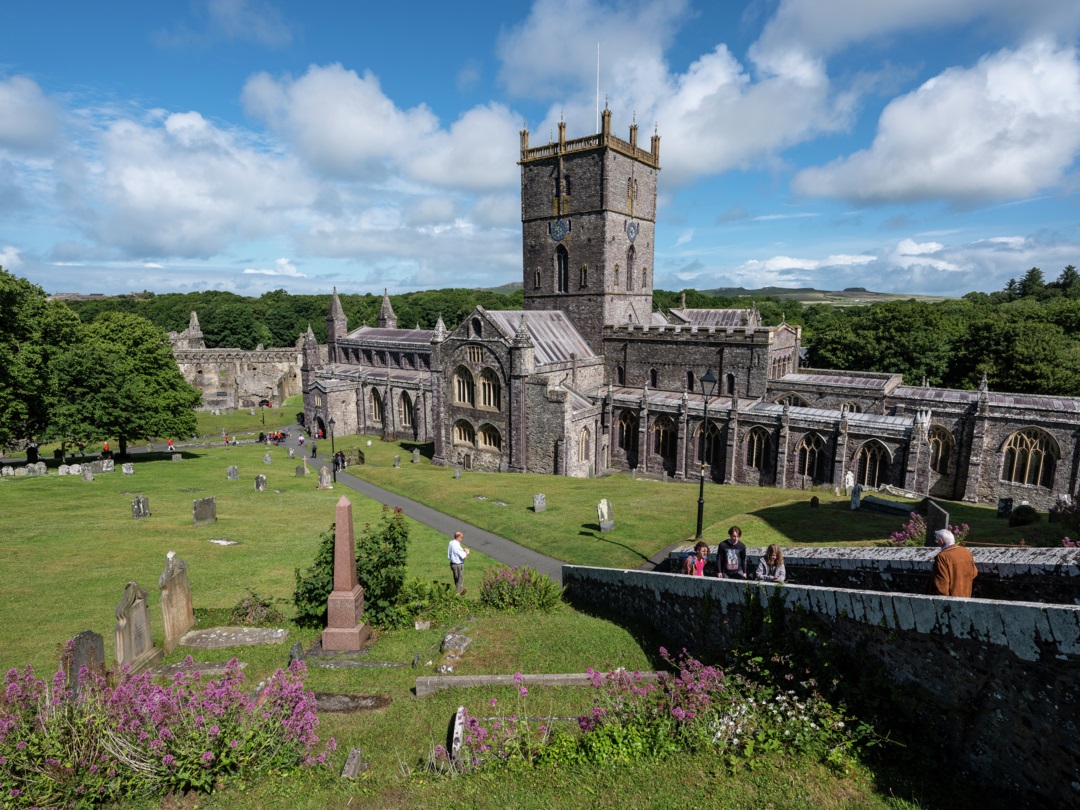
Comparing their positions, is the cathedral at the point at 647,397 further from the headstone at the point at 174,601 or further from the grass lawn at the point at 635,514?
the headstone at the point at 174,601

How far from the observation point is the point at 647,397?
36.0m

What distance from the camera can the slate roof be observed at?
35.7 meters

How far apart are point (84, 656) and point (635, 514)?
19.0m

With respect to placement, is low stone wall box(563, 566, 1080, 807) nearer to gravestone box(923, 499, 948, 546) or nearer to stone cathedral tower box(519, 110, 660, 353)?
gravestone box(923, 499, 948, 546)

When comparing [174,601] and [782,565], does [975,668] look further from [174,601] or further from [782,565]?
[174,601]

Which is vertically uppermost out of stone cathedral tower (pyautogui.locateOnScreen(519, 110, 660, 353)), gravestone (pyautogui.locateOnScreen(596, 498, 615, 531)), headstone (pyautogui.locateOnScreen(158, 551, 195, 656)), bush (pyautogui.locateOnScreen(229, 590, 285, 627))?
stone cathedral tower (pyautogui.locateOnScreen(519, 110, 660, 353))

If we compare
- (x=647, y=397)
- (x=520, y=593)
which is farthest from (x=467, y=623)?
(x=647, y=397)

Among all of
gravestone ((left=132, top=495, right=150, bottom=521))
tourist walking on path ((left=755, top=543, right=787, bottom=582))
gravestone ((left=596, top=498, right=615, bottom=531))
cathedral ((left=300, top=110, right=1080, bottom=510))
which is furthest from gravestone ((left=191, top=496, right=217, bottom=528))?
tourist walking on path ((left=755, top=543, right=787, bottom=582))

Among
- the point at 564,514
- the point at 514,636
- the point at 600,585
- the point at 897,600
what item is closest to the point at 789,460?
the point at 564,514

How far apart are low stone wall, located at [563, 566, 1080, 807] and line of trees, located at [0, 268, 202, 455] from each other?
121 feet

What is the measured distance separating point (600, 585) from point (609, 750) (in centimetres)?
696

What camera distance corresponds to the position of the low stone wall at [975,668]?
5125 mm

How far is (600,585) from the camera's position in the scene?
1362 cm

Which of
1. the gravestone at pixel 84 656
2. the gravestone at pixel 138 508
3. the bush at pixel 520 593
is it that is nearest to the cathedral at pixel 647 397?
the gravestone at pixel 138 508
